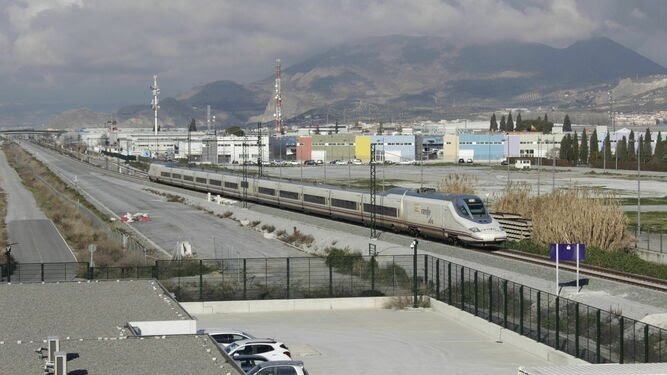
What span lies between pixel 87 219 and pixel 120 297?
5393 cm

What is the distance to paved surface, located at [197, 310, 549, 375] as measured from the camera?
30266 millimetres

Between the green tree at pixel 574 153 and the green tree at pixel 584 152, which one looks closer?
the green tree at pixel 584 152

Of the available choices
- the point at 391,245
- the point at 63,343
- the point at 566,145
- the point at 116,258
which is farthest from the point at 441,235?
the point at 566,145

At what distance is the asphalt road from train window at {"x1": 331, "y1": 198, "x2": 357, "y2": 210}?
657cm

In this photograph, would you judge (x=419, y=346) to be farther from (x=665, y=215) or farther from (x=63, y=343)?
(x=665, y=215)

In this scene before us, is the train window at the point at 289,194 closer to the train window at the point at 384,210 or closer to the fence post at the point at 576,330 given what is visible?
the train window at the point at 384,210

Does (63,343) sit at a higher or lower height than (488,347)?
higher

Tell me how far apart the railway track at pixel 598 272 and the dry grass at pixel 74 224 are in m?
19.4

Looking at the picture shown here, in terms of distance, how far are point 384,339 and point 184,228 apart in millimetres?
42136

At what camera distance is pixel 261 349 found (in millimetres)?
29109

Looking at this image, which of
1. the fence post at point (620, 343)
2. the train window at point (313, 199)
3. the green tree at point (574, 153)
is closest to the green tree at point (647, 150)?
the green tree at point (574, 153)

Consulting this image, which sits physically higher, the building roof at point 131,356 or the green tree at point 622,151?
the green tree at point 622,151

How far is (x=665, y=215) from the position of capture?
268ft

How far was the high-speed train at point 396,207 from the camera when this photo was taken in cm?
5481
